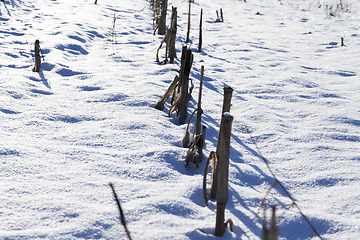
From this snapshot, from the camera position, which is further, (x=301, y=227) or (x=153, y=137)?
(x=153, y=137)

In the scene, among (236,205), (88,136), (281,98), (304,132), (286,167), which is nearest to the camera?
(236,205)

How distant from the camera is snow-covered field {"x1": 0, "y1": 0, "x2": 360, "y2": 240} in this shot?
1195 mm

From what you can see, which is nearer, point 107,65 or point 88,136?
point 88,136

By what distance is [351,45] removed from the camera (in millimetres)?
4613

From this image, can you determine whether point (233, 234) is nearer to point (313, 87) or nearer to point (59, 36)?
point (313, 87)

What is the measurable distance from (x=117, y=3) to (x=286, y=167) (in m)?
5.86

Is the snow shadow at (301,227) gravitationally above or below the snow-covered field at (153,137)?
below

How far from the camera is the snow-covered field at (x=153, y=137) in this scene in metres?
1.20

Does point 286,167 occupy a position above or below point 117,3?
below

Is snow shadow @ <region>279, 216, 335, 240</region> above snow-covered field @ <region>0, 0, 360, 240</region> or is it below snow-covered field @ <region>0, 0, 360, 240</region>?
below

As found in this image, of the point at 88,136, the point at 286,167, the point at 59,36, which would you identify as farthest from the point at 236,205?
the point at 59,36

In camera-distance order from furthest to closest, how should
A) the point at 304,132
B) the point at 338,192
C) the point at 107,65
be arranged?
1. the point at 107,65
2. the point at 304,132
3. the point at 338,192

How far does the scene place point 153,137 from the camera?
185 cm

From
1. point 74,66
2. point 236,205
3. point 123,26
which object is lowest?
point 236,205
